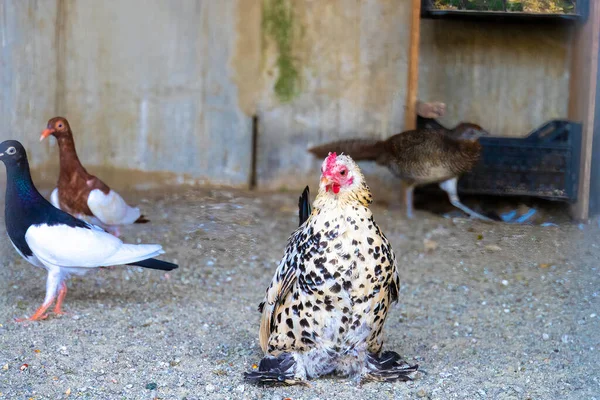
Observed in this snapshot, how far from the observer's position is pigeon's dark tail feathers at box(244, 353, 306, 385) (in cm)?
298

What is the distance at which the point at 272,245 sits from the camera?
5.18 m

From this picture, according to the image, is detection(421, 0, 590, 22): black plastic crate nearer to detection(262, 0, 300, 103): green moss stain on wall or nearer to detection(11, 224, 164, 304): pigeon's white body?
detection(262, 0, 300, 103): green moss stain on wall

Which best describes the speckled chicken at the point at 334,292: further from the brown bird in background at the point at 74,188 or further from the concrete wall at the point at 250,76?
the concrete wall at the point at 250,76

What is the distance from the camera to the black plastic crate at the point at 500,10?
4.57 meters

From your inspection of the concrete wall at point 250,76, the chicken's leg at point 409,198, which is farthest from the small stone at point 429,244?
the concrete wall at point 250,76

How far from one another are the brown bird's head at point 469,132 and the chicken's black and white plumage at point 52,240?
2748mm

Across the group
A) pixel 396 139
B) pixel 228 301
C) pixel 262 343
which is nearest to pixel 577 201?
pixel 396 139

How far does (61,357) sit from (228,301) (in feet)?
3.68

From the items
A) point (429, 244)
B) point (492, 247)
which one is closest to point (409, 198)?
point (429, 244)

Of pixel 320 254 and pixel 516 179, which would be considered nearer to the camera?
pixel 320 254

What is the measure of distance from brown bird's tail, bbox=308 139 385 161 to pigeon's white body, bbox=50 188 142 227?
73.4 inches

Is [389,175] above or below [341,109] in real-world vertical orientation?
below

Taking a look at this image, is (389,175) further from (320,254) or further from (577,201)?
(320,254)

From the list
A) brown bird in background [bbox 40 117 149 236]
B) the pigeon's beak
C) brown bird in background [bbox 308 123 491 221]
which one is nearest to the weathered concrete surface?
brown bird in background [bbox 308 123 491 221]
